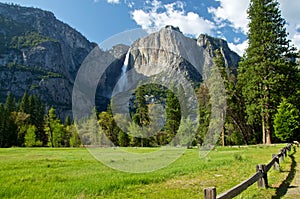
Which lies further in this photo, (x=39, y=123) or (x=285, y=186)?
(x=39, y=123)

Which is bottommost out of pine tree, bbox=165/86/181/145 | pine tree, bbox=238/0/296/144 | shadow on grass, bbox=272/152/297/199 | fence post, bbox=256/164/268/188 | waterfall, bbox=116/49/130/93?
shadow on grass, bbox=272/152/297/199

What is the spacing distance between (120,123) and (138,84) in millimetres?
2142

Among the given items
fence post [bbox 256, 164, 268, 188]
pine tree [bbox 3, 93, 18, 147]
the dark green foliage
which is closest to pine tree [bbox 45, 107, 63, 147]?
pine tree [bbox 3, 93, 18, 147]

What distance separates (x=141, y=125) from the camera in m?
13.9

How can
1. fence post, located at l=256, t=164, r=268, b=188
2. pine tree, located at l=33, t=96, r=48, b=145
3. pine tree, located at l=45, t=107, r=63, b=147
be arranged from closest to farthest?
1. fence post, located at l=256, t=164, r=268, b=188
2. pine tree, located at l=45, t=107, r=63, b=147
3. pine tree, located at l=33, t=96, r=48, b=145

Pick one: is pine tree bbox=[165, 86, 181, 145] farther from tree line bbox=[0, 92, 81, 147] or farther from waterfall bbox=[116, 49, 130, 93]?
tree line bbox=[0, 92, 81, 147]

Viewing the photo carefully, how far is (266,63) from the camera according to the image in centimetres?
4253

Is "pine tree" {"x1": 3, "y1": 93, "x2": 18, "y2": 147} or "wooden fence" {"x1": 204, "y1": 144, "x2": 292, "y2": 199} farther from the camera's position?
"pine tree" {"x1": 3, "y1": 93, "x2": 18, "y2": 147}

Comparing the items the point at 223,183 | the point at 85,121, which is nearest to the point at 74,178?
the point at 85,121

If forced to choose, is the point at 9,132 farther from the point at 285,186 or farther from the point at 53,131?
the point at 285,186

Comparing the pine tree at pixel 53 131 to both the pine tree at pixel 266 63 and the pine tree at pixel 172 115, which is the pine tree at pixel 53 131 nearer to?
the pine tree at pixel 266 63

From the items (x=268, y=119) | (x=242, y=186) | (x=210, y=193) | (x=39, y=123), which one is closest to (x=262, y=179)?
(x=242, y=186)

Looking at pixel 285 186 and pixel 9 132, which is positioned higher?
pixel 9 132

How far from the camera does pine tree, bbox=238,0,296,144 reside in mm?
42969
